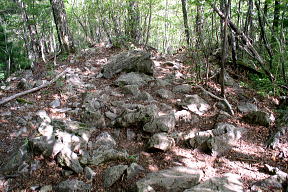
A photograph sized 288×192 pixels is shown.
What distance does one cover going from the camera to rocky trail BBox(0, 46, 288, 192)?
13.8ft

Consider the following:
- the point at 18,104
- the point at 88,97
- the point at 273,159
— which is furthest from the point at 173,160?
the point at 18,104

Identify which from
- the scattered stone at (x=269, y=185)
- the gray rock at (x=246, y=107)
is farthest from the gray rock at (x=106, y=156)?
the gray rock at (x=246, y=107)

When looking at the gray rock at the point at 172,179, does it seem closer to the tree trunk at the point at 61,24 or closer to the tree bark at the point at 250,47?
the tree bark at the point at 250,47

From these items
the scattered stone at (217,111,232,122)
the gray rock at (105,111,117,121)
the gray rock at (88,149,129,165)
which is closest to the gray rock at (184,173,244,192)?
the gray rock at (88,149,129,165)

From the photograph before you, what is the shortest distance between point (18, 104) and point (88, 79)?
2.99 meters

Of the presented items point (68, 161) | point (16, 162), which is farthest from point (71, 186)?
point (16, 162)

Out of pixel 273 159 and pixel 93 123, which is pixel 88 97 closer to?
pixel 93 123

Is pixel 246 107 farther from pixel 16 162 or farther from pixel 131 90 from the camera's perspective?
pixel 16 162

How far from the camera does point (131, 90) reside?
7.64 meters

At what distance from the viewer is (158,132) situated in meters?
5.68

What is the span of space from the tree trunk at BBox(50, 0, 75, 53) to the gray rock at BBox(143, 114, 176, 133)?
827 centimetres

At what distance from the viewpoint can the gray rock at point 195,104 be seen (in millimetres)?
6805

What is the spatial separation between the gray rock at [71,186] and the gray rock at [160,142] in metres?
1.78

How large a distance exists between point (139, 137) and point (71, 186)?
7.41 ft
